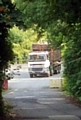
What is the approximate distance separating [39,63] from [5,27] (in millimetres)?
38252

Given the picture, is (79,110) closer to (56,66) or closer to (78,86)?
(78,86)

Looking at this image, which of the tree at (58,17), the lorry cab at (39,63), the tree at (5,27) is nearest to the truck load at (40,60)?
the lorry cab at (39,63)

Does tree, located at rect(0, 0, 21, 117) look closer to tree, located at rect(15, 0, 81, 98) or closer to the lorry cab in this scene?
tree, located at rect(15, 0, 81, 98)

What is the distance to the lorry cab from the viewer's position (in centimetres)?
5175

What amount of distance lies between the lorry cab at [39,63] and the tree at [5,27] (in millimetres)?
36008

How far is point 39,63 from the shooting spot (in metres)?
52.5

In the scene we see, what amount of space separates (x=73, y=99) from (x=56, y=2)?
32.6ft

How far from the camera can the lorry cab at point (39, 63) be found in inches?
2037

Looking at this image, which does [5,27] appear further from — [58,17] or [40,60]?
[40,60]

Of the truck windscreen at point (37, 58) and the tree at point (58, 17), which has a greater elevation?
the truck windscreen at point (37, 58)

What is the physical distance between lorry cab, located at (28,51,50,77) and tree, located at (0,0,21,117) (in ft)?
118

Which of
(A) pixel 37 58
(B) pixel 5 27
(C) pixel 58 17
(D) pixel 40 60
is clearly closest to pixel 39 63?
(D) pixel 40 60

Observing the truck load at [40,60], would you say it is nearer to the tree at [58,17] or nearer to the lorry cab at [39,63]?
the lorry cab at [39,63]

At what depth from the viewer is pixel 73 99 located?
23047 mm
